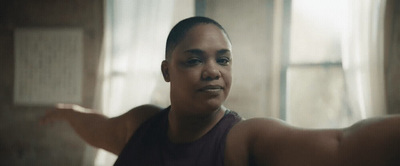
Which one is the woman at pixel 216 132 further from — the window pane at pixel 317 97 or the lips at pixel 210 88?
the window pane at pixel 317 97

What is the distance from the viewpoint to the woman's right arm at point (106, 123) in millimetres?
955

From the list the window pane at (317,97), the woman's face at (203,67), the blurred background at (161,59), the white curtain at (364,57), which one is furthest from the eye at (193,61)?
the white curtain at (364,57)

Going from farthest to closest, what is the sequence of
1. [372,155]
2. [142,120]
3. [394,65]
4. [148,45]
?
[148,45] → [394,65] → [142,120] → [372,155]

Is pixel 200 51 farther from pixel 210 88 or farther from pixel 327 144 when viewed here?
pixel 327 144

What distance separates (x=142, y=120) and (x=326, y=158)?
0.58 m

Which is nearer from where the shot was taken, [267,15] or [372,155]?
[372,155]

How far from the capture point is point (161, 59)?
203cm

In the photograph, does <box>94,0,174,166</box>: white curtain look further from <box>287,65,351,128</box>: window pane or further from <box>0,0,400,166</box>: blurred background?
<box>287,65,351,128</box>: window pane

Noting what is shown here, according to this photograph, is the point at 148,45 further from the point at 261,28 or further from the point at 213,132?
the point at 213,132

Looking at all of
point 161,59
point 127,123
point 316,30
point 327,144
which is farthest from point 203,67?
point 316,30

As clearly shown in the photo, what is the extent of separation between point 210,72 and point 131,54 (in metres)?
1.48

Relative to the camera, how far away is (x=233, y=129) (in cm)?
66

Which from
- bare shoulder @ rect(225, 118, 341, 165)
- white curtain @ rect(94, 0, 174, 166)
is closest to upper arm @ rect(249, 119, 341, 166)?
bare shoulder @ rect(225, 118, 341, 165)

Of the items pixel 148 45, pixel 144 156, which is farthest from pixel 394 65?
pixel 144 156
